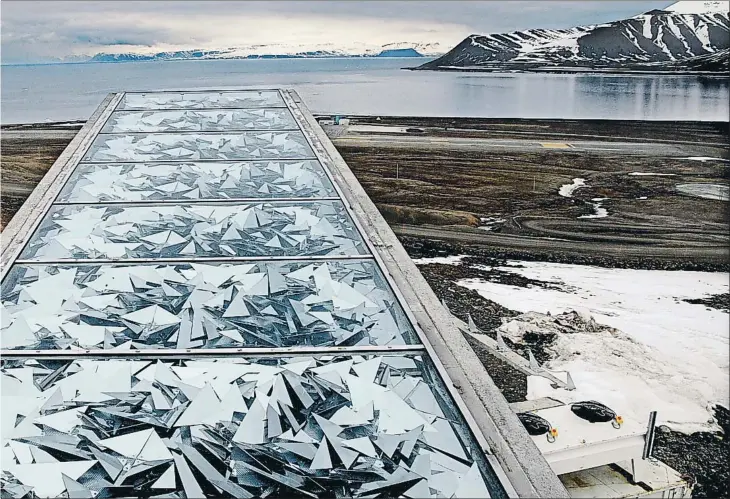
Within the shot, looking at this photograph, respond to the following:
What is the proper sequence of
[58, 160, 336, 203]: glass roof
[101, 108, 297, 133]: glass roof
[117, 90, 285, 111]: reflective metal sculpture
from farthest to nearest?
[117, 90, 285, 111]: reflective metal sculpture < [101, 108, 297, 133]: glass roof < [58, 160, 336, 203]: glass roof

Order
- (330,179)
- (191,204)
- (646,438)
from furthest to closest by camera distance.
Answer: (646,438)
(330,179)
(191,204)

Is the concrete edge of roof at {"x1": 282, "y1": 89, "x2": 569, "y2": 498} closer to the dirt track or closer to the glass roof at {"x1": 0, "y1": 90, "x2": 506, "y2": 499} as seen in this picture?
the glass roof at {"x1": 0, "y1": 90, "x2": 506, "y2": 499}

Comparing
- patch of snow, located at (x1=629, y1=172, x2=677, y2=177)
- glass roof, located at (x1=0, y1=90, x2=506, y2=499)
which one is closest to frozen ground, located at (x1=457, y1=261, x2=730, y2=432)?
glass roof, located at (x1=0, y1=90, x2=506, y2=499)

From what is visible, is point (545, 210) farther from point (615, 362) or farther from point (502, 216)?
point (615, 362)

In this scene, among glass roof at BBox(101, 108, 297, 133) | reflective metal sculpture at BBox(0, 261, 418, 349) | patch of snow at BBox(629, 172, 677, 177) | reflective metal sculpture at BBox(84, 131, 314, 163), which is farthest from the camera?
patch of snow at BBox(629, 172, 677, 177)

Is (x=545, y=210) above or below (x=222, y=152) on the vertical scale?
below

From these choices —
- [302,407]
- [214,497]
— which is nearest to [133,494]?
[214,497]
